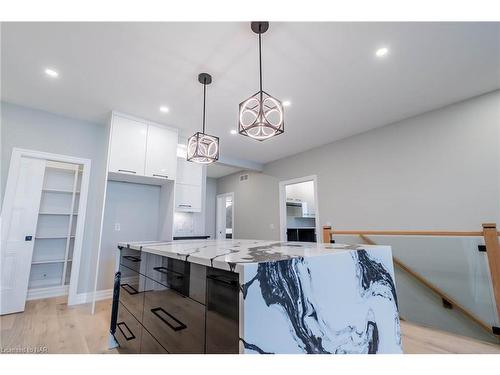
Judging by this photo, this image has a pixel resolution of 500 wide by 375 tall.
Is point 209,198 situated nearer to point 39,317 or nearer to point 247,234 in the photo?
point 247,234

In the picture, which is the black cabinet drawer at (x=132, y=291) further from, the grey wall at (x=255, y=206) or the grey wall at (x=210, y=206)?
the grey wall at (x=210, y=206)

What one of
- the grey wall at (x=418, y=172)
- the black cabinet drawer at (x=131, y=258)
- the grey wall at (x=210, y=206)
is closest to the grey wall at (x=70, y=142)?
the black cabinet drawer at (x=131, y=258)

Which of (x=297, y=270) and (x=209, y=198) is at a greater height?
(x=209, y=198)

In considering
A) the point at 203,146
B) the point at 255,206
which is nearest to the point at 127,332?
the point at 203,146

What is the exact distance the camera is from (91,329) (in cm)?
239

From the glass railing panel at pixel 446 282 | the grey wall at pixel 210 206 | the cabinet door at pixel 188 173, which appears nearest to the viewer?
the glass railing panel at pixel 446 282

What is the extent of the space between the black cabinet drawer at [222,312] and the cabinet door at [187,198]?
125 inches

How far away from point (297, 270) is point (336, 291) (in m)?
0.30

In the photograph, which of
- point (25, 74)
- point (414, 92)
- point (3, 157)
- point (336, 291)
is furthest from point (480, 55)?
point (3, 157)

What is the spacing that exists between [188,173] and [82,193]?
1620 millimetres

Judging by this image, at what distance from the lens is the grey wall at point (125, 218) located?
140 inches

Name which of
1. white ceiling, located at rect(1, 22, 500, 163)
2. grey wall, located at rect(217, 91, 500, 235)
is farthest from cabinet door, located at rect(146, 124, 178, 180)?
grey wall, located at rect(217, 91, 500, 235)

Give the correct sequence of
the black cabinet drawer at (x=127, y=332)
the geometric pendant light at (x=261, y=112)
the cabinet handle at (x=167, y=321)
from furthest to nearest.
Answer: the geometric pendant light at (x=261, y=112) < the black cabinet drawer at (x=127, y=332) < the cabinet handle at (x=167, y=321)

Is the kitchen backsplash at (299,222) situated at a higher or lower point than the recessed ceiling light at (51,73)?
lower
